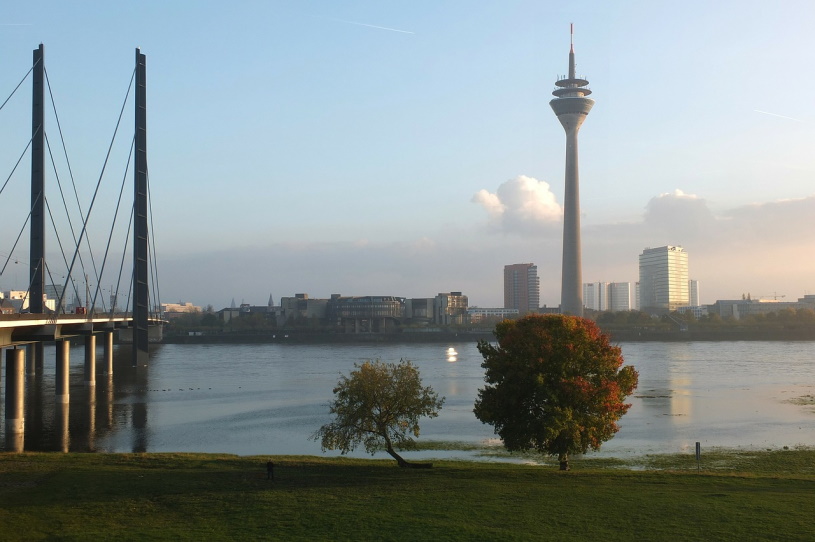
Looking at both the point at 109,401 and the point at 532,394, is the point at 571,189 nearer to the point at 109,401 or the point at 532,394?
the point at 109,401

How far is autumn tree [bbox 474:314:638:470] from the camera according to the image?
2488cm

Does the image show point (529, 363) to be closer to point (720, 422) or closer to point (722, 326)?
point (720, 422)

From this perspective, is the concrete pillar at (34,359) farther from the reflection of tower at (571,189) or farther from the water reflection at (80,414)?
the reflection of tower at (571,189)

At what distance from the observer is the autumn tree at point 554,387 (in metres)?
24.9

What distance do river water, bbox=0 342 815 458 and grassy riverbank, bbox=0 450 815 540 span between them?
327 inches

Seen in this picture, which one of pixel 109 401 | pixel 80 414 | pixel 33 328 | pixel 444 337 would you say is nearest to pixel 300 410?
pixel 80 414

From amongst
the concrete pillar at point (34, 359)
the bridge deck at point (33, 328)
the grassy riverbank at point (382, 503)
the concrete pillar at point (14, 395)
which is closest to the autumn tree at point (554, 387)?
the grassy riverbank at point (382, 503)

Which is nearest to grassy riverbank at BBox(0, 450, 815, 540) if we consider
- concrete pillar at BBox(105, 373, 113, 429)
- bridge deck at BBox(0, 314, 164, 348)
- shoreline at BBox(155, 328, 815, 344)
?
bridge deck at BBox(0, 314, 164, 348)

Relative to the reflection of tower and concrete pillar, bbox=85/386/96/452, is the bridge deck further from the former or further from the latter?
the reflection of tower

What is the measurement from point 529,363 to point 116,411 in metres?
31.5

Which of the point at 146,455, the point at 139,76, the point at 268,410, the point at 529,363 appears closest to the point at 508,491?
the point at 529,363

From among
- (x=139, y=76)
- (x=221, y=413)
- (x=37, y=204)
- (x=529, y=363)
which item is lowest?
(x=221, y=413)

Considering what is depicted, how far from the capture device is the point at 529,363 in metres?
25.4

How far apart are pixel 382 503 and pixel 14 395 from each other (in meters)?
28.4
